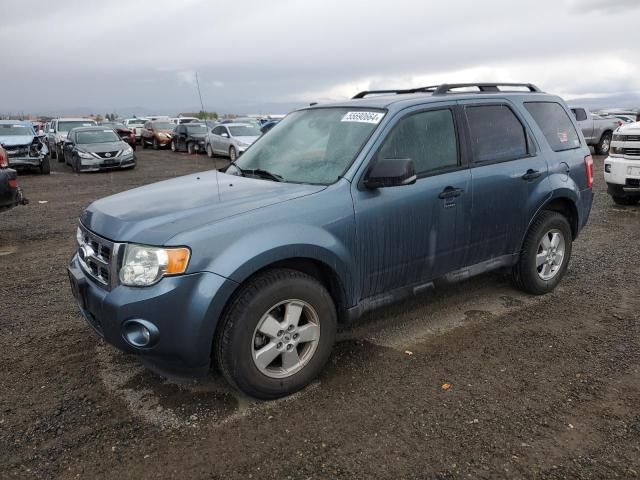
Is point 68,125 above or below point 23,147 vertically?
above

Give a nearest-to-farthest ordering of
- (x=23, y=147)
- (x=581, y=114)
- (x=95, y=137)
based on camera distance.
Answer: (x=23, y=147) → (x=95, y=137) → (x=581, y=114)

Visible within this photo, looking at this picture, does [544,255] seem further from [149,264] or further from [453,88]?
[149,264]

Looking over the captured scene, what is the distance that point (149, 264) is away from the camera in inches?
111

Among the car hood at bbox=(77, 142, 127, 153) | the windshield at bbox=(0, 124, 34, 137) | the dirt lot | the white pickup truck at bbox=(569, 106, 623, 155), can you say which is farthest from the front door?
the white pickup truck at bbox=(569, 106, 623, 155)

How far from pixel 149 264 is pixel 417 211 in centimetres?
182

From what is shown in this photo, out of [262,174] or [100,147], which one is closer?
[262,174]

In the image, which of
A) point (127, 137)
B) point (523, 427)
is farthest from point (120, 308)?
point (127, 137)

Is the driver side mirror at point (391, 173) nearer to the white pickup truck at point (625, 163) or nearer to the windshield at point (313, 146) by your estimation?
the windshield at point (313, 146)

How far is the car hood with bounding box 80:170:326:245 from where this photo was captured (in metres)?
2.90


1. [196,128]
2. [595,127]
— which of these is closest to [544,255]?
[595,127]

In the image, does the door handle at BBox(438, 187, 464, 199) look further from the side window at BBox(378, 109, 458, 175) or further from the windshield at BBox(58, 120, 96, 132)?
the windshield at BBox(58, 120, 96, 132)

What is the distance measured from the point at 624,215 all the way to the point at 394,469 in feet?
24.9

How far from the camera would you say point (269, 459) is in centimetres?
268

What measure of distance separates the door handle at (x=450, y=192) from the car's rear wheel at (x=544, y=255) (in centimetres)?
109
